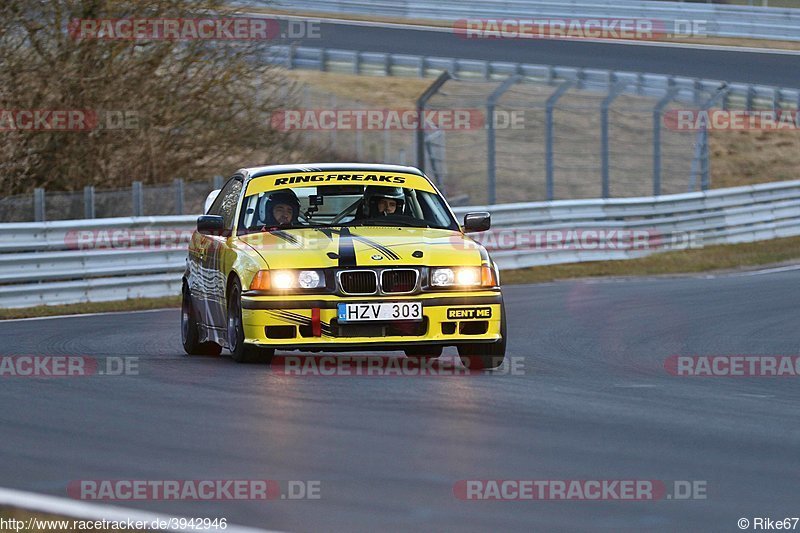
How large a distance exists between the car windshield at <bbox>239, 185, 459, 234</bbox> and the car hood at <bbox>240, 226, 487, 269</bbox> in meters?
0.24

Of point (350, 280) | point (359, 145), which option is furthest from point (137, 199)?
point (359, 145)

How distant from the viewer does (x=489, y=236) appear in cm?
2200

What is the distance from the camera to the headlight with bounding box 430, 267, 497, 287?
10383 millimetres

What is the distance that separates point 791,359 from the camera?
38.1ft

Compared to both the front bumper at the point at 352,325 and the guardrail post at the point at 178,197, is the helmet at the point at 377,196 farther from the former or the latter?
the guardrail post at the point at 178,197

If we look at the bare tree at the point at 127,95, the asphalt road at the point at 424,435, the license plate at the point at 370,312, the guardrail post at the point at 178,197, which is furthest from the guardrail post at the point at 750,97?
the license plate at the point at 370,312

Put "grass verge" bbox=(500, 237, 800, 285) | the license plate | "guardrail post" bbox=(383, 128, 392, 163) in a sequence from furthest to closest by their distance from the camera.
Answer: "guardrail post" bbox=(383, 128, 392, 163)
"grass verge" bbox=(500, 237, 800, 285)
the license plate

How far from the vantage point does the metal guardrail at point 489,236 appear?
58.9 feet

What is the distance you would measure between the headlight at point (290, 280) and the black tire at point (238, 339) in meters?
0.27

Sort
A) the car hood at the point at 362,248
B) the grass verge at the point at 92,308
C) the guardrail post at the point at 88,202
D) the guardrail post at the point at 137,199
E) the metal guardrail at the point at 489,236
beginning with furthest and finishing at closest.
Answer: the guardrail post at the point at 137,199, the guardrail post at the point at 88,202, the metal guardrail at the point at 489,236, the grass verge at the point at 92,308, the car hood at the point at 362,248

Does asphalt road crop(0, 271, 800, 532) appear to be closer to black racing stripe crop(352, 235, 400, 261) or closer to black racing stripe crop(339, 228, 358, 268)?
black racing stripe crop(339, 228, 358, 268)

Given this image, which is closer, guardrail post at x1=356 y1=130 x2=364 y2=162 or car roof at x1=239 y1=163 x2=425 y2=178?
car roof at x1=239 y1=163 x2=425 y2=178

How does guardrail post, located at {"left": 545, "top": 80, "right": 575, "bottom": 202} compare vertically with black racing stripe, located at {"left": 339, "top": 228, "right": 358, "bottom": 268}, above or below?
below

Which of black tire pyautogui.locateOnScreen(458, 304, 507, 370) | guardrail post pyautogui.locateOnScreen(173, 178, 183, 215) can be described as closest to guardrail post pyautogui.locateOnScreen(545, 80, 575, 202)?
guardrail post pyautogui.locateOnScreen(173, 178, 183, 215)
